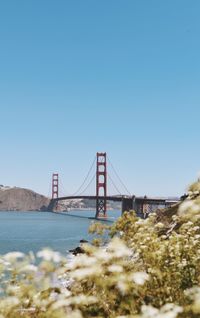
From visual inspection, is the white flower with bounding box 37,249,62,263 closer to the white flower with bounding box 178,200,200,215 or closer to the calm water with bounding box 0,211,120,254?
the white flower with bounding box 178,200,200,215

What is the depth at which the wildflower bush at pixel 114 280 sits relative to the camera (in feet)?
9.10

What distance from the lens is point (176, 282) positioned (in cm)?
441

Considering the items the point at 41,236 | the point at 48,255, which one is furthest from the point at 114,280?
the point at 41,236

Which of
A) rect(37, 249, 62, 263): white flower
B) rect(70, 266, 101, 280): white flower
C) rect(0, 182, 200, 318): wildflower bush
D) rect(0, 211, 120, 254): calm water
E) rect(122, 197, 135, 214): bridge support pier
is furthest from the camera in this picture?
rect(122, 197, 135, 214): bridge support pier

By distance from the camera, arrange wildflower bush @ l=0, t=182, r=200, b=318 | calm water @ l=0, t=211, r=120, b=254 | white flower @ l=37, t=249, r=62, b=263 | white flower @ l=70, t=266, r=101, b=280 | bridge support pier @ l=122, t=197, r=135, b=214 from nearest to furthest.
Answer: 1. white flower @ l=70, t=266, r=101, b=280
2. white flower @ l=37, t=249, r=62, b=263
3. wildflower bush @ l=0, t=182, r=200, b=318
4. calm water @ l=0, t=211, r=120, b=254
5. bridge support pier @ l=122, t=197, r=135, b=214

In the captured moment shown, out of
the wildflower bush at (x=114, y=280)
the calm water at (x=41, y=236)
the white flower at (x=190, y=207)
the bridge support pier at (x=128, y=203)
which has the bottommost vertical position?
the calm water at (x=41, y=236)

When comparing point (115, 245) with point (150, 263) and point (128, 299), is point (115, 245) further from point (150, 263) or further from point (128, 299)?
point (150, 263)

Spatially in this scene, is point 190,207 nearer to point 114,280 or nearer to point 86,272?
point 114,280

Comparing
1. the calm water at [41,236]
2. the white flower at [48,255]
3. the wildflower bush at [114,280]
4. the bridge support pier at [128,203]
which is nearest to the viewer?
the white flower at [48,255]

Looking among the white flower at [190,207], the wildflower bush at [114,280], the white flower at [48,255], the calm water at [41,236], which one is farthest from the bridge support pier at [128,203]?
the white flower at [48,255]

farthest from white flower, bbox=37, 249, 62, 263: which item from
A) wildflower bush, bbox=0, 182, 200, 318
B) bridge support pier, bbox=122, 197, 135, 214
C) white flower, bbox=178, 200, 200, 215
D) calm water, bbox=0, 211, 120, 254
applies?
bridge support pier, bbox=122, 197, 135, 214

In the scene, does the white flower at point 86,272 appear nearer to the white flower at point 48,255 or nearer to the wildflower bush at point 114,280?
the wildflower bush at point 114,280

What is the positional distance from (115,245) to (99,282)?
276mm

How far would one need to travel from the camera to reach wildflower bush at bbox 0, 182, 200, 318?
9.10ft
